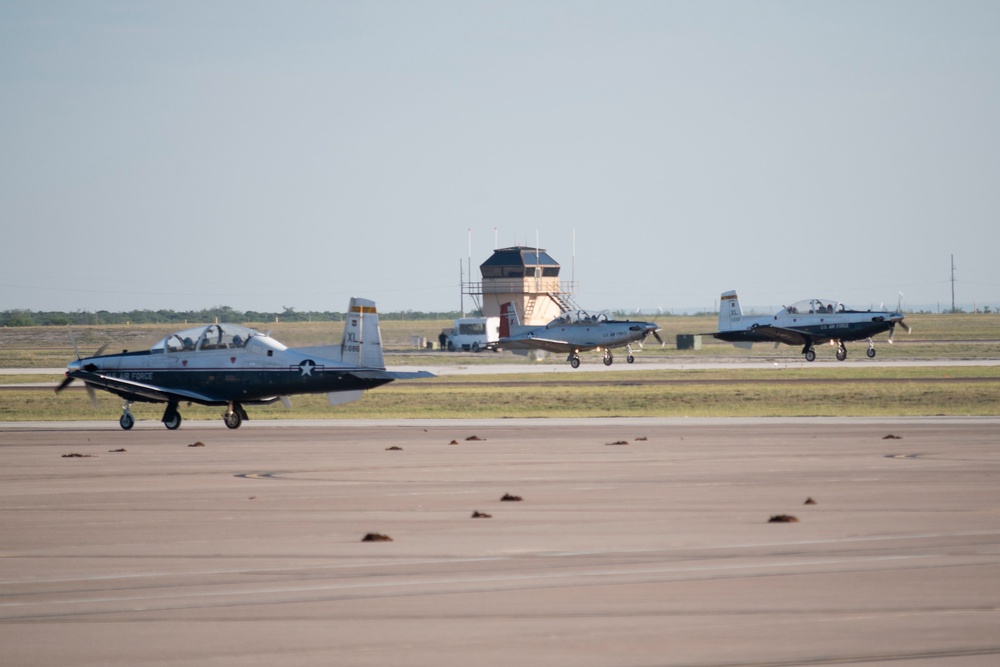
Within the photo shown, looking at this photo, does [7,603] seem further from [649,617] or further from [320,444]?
[320,444]

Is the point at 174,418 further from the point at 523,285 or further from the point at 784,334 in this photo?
the point at 523,285

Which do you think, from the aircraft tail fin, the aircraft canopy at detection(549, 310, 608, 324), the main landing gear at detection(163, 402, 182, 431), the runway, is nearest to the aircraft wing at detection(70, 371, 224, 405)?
the main landing gear at detection(163, 402, 182, 431)

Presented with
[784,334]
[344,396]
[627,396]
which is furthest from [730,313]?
[344,396]

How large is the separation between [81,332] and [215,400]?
326ft

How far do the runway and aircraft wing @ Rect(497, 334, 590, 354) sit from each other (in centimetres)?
4058

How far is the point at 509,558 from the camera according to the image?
1126 cm

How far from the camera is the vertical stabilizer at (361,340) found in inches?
1102

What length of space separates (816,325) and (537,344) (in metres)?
14.4

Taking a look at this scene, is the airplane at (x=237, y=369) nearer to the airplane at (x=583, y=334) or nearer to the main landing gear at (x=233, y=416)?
the main landing gear at (x=233, y=416)

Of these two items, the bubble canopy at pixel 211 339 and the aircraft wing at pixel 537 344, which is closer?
the bubble canopy at pixel 211 339

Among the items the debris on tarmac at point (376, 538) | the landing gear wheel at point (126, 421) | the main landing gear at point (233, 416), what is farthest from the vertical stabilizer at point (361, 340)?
the debris on tarmac at point (376, 538)

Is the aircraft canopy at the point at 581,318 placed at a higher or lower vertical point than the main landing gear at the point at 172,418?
higher

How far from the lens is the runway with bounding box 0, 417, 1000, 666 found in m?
7.96

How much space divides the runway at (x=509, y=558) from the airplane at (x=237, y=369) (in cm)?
607
